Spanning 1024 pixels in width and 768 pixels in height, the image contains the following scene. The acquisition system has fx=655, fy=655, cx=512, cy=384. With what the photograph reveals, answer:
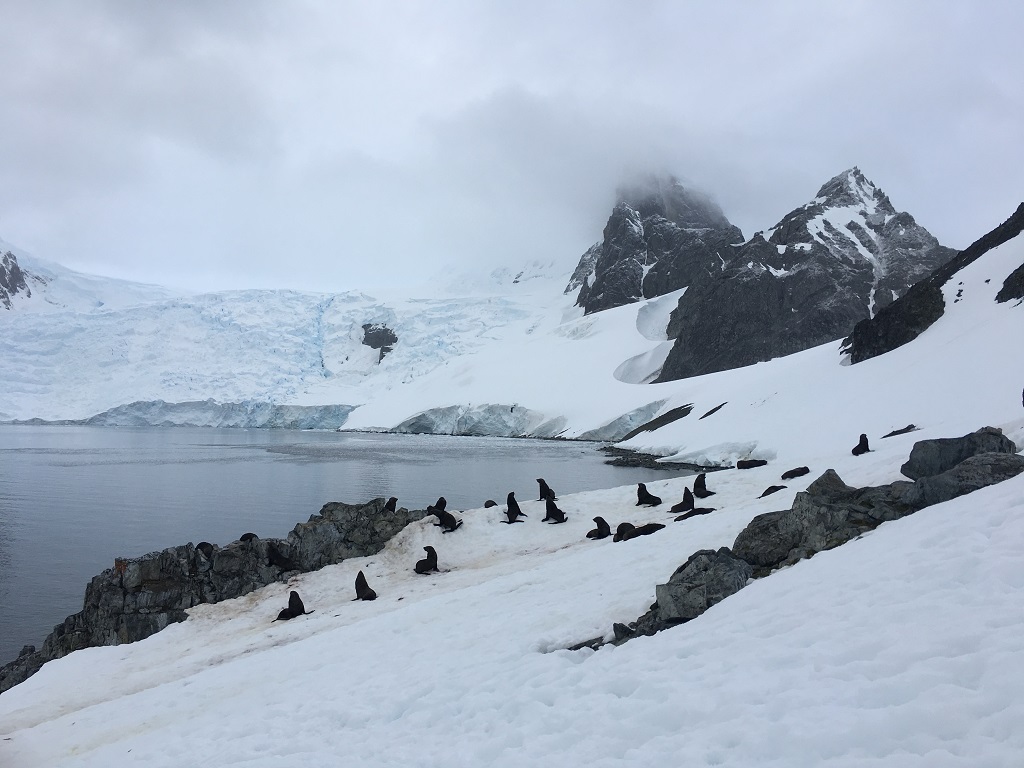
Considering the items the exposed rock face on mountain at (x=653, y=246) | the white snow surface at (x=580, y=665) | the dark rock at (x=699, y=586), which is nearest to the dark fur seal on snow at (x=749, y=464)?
the white snow surface at (x=580, y=665)

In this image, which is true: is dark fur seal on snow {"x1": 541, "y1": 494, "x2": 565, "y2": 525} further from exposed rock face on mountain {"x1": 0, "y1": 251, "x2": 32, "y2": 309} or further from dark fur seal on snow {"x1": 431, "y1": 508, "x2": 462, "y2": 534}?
exposed rock face on mountain {"x1": 0, "y1": 251, "x2": 32, "y2": 309}

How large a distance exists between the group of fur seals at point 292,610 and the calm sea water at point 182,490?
6.38 meters

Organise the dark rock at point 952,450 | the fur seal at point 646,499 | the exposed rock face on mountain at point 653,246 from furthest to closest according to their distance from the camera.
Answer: the exposed rock face on mountain at point 653,246, the fur seal at point 646,499, the dark rock at point 952,450

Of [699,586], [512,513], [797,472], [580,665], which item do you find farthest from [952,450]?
[512,513]

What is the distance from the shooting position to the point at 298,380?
110 meters

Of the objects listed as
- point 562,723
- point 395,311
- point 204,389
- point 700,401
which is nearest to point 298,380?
point 204,389

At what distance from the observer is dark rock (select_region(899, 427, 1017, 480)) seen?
36.9ft

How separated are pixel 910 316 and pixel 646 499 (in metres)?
29.5

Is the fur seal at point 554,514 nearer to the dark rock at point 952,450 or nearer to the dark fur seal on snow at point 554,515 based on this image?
the dark fur seal on snow at point 554,515

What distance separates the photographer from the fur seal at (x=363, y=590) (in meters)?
14.2

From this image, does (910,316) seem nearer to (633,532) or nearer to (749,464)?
(749,464)

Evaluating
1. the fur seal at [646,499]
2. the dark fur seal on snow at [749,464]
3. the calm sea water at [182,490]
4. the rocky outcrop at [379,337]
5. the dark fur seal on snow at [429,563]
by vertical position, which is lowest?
the dark fur seal on snow at [429,563]

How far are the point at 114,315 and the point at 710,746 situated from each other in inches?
4960

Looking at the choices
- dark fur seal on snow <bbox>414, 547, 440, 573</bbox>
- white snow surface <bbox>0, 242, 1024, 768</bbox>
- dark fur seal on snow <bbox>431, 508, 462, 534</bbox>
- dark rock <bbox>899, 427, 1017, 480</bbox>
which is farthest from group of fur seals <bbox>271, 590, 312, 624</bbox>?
dark rock <bbox>899, 427, 1017, 480</bbox>
